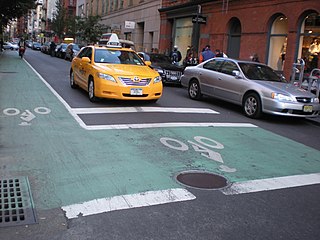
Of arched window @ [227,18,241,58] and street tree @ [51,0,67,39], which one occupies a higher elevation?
street tree @ [51,0,67,39]

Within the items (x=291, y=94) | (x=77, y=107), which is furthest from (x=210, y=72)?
(x=77, y=107)

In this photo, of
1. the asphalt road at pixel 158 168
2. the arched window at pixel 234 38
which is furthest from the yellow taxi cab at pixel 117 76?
the arched window at pixel 234 38

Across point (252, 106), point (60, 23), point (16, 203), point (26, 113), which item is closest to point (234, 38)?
point (252, 106)

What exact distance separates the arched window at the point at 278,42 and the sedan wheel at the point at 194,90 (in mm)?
7578

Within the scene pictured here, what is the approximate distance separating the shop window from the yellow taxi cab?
8.77 metres

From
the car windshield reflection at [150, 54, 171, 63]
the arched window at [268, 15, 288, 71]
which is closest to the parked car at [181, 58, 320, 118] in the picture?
the car windshield reflection at [150, 54, 171, 63]

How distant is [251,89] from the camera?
1048 cm

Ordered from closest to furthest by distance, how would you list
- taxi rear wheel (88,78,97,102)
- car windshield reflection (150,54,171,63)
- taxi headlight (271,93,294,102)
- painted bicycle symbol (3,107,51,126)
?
painted bicycle symbol (3,107,51,126)
taxi headlight (271,93,294,102)
taxi rear wheel (88,78,97,102)
car windshield reflection (150,54,171,63)

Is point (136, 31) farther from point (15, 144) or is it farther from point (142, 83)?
point (15, 144)

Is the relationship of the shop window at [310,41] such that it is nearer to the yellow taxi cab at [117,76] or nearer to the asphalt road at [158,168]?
the asphalt road at [158,168]

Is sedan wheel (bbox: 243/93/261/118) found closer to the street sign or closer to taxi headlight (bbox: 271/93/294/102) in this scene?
taxi headlight (bbox: 271/93/294/102)

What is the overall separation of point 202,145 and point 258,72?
5.13 meters

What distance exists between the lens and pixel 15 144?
6.49 m

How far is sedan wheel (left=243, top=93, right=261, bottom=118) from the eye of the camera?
33.5ft
